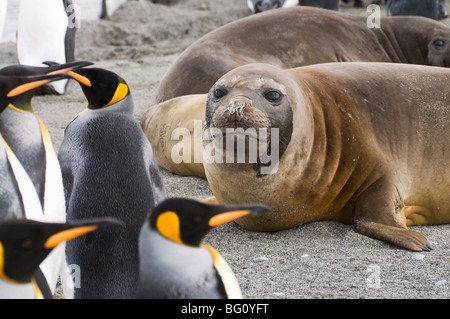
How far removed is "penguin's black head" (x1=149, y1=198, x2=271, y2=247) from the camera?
174 centimetres

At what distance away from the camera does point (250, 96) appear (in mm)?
3178

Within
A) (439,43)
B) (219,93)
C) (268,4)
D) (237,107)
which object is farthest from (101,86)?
(268,4)

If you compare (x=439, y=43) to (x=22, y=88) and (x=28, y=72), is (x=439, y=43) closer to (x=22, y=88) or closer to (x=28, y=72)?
(x=28, y=72)

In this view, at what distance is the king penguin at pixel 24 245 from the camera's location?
1711mm

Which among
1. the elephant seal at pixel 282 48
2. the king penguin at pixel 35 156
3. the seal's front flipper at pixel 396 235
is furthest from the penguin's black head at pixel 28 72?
the elephant seal at pixel 282 48

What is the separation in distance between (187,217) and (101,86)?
0.92 m

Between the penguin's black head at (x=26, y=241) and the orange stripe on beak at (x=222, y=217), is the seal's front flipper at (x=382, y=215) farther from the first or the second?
the penguin's black head at (x=26, y=241)

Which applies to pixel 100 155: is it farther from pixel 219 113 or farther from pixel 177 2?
pixel 177 2

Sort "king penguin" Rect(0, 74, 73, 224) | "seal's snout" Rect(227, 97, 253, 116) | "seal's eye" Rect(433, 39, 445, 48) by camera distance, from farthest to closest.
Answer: "seal's eye" Rect(433, 39, 445, 48) < "seal's snout" Rect(227, 97, 253, 116) < "king penguin" Rect(0, 74, 73, 224)

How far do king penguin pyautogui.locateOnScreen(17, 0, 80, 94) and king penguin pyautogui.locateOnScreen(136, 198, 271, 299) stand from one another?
5760 mm

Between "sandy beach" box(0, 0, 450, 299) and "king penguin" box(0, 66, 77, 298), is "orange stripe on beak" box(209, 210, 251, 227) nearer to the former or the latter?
"king penguin" box(0, 66, 77, 298)

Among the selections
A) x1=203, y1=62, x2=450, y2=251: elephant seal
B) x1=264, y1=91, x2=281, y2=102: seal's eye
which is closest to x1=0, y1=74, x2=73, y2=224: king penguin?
x1=203, y1=62, x2=450, y2=251: elephant seal

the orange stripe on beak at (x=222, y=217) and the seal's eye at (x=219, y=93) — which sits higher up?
the orange stripe on beak at (x=222, y=217)

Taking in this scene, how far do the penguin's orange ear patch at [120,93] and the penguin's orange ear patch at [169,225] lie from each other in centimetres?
92
